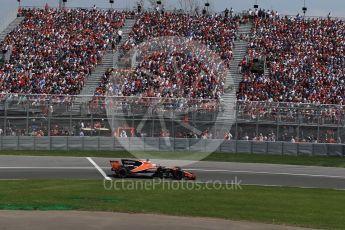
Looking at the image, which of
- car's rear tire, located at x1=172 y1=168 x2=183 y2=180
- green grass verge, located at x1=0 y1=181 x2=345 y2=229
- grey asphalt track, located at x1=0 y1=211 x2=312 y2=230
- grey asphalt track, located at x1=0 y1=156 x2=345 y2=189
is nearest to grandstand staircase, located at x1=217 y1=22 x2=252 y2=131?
grey asphalt track, located at x1=0 y1=156 x2=345 y2=189

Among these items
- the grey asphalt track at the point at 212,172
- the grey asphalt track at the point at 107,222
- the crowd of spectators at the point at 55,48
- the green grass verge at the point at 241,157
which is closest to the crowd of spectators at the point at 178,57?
the crowd of spectators at the point at 55,48

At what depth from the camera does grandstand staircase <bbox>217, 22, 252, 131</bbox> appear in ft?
138

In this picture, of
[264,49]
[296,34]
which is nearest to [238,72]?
[264,49]

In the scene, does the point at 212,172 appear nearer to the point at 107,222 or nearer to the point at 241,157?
the point at 241,157

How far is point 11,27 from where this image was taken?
65.4m

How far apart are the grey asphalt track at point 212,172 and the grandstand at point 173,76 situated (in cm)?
374

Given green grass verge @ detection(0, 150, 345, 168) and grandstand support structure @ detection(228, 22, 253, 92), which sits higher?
grandstand support structure @ detection(228, 22, 253, 92)

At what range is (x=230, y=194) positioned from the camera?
25.8m

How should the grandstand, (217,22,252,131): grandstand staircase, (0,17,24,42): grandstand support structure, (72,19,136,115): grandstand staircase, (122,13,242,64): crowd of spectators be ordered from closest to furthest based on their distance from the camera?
1. the grandstand
2. (217,22,252,131): grandstand staircase
3. (72,19,136,115): grandstand staircase
4. (122,13,242,64): crowd of spectators
5. (0,17,24,42): grandstand support structure

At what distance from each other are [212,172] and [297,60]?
23.3 m

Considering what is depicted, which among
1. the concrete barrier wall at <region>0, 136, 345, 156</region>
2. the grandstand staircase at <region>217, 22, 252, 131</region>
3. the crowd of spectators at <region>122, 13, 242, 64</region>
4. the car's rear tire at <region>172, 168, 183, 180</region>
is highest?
the crowd of spectators at <region>122, 13, 242, 64</region>

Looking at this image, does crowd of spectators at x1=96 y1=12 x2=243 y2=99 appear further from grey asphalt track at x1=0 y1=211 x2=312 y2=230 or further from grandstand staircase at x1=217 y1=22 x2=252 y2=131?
grey asphalt track at x1=0 y1=211 x2=312 y2=230

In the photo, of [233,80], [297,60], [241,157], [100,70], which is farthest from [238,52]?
[241,157]

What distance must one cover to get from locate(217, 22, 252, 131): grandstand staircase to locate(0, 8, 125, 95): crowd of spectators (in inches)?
443
